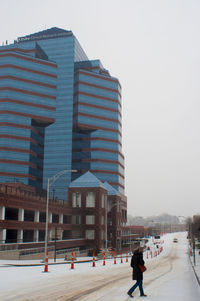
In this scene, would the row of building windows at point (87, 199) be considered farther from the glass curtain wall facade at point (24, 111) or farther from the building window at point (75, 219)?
the glass curtain wall facade at point (24, 111)

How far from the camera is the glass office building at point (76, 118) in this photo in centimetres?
13538

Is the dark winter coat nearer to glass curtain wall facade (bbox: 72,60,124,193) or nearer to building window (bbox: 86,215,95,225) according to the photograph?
building window (bbox: 86,215,95,225)

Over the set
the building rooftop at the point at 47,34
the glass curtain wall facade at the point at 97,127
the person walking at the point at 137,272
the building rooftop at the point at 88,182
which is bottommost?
the person walking at the point at 137,272

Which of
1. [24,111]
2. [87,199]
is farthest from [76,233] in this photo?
[24,111]

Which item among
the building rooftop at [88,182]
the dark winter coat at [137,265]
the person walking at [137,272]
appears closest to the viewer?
the person walking at [137,272]

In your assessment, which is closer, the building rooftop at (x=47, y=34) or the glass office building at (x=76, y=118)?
the glass office building at (x=76, y=118)

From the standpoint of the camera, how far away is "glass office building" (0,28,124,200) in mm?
135375

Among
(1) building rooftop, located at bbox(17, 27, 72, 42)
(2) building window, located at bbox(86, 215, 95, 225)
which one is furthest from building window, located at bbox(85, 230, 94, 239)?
(1) building rooftop, located at bbox(17, 27, 72, 42)

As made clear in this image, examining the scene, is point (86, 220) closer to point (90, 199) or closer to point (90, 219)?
point (90, 219)

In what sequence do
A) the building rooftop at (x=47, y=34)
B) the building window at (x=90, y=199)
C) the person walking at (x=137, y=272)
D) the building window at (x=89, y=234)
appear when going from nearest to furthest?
the person walking at (x=137, y=272) → the building window at (x=89, y=234) → the building window at (x=90, y=199) → the building rooftop at (x=47, y=34)

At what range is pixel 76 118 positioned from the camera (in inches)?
5404

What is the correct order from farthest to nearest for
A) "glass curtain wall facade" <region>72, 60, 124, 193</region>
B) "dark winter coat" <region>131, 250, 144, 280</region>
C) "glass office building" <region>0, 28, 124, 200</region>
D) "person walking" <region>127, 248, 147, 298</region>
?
1. "glass curtain wall facade" <region>72, 60, 124, 193</region>
2. "glass office building" <region>0, 28, 124, 200</region>
3. "dark winter coat" <region>131, 250, 144, 280</region>
4. "person walking" <region>127, 248, 147, 298</region>

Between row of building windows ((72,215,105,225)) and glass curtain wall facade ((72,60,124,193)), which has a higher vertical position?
glass curtain wall facade ((72,60,124,193))

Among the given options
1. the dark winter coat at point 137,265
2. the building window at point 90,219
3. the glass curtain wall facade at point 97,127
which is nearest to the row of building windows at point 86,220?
the building window at point 90,219
